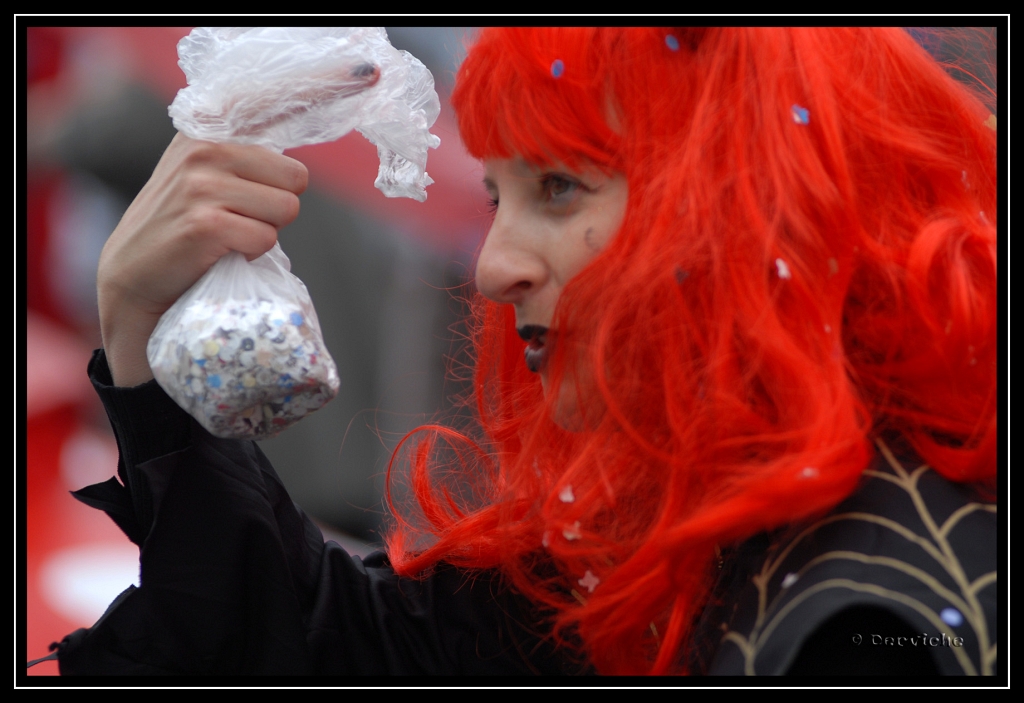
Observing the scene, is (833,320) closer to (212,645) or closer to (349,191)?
(212,645)

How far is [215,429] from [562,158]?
1.65 feet

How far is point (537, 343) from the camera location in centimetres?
104

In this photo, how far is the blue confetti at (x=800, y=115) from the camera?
2.83 ft

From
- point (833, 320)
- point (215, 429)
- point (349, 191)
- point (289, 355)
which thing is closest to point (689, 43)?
point (833, 320)

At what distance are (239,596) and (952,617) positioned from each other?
871mm

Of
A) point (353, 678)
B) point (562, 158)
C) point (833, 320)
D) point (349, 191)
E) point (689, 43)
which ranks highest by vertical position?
point (689, 43)

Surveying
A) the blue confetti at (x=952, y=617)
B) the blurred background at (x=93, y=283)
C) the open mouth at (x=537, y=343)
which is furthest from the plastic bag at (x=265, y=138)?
the blurred background at (x=93, y=283)

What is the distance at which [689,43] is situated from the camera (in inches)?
36.4

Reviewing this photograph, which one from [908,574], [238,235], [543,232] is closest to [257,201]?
[238,235]

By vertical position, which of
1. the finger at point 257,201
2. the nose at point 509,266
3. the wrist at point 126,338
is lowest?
the wrist at point 126,338

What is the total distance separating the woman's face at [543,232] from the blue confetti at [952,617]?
0.50 m

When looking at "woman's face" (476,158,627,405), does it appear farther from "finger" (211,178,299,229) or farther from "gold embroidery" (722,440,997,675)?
"gold embroidery" (722,440,997,675)

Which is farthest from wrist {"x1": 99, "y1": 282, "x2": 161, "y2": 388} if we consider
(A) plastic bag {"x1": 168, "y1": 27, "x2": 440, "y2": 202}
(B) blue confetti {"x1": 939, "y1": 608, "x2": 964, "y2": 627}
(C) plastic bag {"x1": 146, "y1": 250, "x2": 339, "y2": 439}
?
(B) blue confetti {"x1": 939, "y1": 608, "x2": 964, "y2": 627}

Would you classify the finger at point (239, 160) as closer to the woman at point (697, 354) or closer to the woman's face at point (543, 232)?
the woman at point (697, 354)
